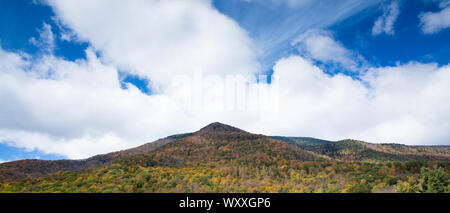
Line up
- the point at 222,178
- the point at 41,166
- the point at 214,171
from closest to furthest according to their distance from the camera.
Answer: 1. the point at 222,178
2. the point at 214,171
3. the point at 41,166

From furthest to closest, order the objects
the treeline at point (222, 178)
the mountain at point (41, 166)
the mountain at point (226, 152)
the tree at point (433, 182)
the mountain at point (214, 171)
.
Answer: the mountain at point (226, 152), the mountain at point (41, 166), the mountain at point (214, 171), the treeline at point (222, 178), the tree at point (433, 182)

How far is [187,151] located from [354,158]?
433 feet

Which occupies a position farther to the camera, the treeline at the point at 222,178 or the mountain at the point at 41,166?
the mountain at the point at 41,166

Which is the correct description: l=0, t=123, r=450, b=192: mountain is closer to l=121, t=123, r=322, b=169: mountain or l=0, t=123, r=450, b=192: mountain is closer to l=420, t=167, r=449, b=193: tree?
l=121, t=123, r=322, b=169: mountain

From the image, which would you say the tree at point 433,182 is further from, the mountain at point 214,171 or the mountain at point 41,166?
the mountain at point 41,166

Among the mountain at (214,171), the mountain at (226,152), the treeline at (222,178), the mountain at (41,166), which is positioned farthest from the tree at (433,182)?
the mountain at (41,166)

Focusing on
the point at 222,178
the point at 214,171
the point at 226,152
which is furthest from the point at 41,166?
the point at 226,152

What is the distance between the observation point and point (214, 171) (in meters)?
120

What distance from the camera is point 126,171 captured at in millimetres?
110562

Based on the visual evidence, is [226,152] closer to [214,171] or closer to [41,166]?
[214,171]

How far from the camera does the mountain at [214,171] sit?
8544 centimetres

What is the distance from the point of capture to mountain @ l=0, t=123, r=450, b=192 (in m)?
85.4
